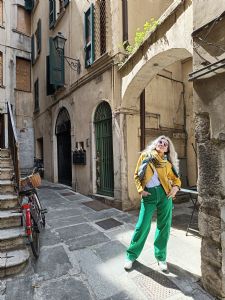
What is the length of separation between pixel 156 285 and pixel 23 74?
43.4 feet

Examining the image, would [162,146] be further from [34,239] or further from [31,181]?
[31,181]

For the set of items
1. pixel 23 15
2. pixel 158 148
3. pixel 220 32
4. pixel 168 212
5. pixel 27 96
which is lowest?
pixel 168 212

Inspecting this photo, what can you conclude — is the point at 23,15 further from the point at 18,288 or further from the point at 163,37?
the point at 18,288

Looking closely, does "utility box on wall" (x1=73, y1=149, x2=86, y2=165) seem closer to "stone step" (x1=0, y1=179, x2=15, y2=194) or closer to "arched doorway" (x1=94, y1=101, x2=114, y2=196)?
"arched doorway" (x1=94, y1=101, x2=114, y2=196)

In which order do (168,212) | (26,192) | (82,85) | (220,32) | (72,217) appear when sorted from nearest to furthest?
(220,32) → (168,212) → (26,192) → (72,217) → (82,85)

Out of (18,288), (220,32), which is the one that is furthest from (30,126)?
(220,32)

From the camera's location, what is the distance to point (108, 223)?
496 centimetres

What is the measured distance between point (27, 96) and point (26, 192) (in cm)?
1033

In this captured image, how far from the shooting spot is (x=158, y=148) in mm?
3031

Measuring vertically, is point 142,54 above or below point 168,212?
above

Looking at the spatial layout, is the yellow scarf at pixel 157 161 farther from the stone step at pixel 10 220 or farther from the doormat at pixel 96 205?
the doormat at pixel 96 205

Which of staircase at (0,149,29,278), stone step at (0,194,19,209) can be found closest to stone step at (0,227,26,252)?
staircase at (0,149,29,278)

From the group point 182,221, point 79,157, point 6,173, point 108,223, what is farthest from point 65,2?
point 182,221

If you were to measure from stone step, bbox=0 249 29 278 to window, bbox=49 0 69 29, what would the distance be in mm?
9151
